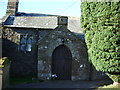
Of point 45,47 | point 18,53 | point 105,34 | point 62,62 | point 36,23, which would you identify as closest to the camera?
point 105,34

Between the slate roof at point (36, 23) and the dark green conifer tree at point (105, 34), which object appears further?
the slate roof at point (36, 23)

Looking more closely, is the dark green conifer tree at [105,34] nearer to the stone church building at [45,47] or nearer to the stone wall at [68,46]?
the stone wall at [68,46]

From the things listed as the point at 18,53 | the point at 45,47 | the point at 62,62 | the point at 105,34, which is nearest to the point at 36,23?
the point at 18,53

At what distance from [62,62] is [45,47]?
6.76 ft

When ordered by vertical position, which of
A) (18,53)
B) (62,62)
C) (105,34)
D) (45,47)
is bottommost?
(62,62)

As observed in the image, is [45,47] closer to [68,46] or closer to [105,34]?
[68,46]

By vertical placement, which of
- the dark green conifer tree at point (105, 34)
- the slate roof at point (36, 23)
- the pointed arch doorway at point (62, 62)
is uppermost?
the slate roof at point (36, 23)

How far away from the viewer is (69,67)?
54.1 ft

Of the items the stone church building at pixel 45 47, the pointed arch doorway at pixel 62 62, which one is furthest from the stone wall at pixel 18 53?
the pointed arch doorway at pixel 62 62

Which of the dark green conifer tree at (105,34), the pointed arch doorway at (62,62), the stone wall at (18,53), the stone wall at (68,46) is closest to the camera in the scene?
the dark green conifer tree at (105,34)

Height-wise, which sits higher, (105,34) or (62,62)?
(105,34)

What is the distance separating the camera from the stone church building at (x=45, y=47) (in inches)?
636

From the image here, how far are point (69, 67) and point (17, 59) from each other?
568cm

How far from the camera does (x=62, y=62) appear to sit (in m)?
16.5
